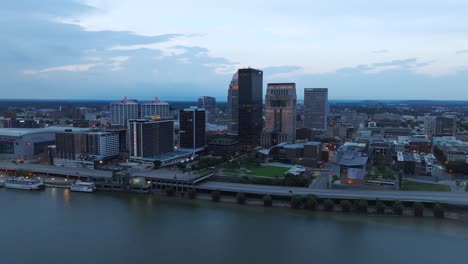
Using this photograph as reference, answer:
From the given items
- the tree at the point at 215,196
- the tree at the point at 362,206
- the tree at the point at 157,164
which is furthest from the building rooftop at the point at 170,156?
the tree at the point at 362,206

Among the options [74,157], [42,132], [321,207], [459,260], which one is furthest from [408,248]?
[42,132]

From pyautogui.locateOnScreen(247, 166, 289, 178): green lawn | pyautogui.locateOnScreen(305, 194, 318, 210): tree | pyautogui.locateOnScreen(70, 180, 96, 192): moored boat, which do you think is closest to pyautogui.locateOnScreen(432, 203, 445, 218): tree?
pyautogui.locateOnScreen(305, 194, 318, 210): tree

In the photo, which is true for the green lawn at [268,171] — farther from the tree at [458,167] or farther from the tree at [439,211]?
the tree at [458,167]

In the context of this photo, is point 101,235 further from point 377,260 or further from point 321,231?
point 377,260

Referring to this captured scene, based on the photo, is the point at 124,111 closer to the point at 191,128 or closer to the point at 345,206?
the point at 191,128

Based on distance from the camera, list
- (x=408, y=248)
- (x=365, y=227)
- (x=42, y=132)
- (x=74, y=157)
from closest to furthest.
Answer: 1. (x=408, y=248)
2. (x=365, y=227)
3. (x=74, y=157)
4. (x=42, y=132)

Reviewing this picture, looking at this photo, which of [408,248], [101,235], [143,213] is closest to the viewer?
[408,248]

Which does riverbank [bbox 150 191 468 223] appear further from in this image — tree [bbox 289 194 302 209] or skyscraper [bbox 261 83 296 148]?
skyscraper [bbox 261 83 296 148]
